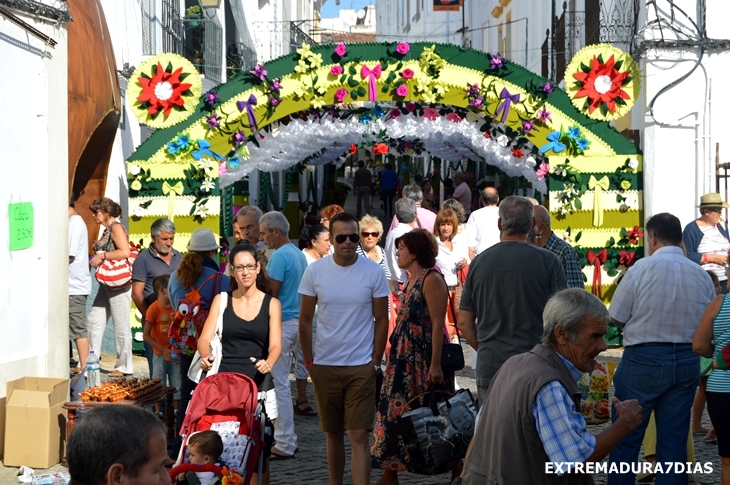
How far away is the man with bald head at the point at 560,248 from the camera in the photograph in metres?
7.21

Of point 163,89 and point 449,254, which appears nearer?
point 449,254

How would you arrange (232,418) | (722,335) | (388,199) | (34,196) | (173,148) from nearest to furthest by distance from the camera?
(722,335) < (232,418) < (34,196) < (173,148) < (388,199)

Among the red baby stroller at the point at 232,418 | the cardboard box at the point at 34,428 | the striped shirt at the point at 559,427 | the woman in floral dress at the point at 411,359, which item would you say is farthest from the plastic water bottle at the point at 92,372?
the striped shirt at the point at 559,427

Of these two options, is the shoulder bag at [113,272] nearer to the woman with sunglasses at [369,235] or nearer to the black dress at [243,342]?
the woman with sunglasses at [369,235]

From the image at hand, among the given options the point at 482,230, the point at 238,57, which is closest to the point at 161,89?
the point at 482,230

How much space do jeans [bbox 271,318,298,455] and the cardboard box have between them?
1531mm

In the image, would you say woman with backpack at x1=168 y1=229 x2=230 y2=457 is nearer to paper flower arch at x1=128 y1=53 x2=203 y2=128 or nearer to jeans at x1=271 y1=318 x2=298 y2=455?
jeans at x1=271 y1=318 x2=298 y2=455

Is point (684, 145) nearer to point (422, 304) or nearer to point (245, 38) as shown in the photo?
point (422, 304)

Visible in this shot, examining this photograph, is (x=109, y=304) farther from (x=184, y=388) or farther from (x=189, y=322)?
(x=189, y=322)

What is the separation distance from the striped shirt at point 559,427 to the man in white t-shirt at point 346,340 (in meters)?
2.70

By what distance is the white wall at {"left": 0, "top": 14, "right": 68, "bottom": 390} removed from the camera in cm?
788

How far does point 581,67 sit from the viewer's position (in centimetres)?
1205

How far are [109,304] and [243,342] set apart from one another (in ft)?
14.9

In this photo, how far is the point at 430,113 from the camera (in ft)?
44.3
